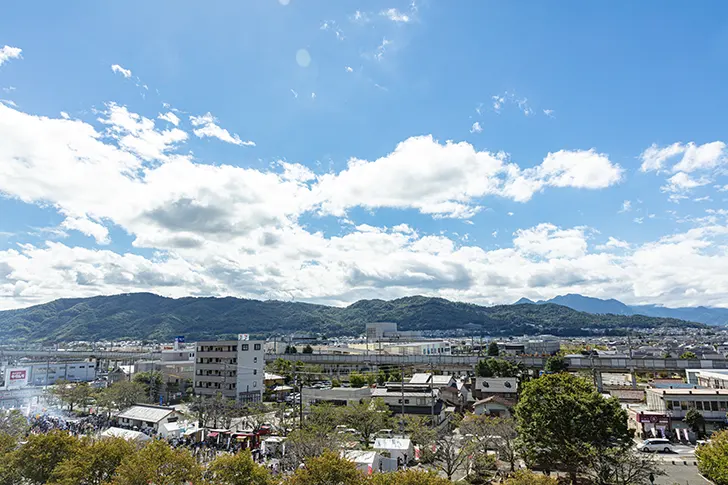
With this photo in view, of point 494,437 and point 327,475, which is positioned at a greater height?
point 327,475

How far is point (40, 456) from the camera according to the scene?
61.0 feet

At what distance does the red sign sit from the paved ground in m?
64.0

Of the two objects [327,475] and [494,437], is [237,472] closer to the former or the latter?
[327,475]

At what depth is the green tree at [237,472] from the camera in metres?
16.5

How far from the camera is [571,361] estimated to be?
62344mm

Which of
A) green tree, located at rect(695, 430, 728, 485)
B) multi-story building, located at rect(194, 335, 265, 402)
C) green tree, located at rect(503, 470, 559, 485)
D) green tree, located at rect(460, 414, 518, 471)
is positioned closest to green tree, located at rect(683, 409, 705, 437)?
green tree, located at rect(695, 430, 728, 485)

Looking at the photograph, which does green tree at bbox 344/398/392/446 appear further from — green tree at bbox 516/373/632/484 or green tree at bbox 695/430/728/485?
green tree at bbox 695/430/728/485

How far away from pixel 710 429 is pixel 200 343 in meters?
53.6

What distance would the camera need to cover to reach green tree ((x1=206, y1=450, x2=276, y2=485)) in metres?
16.5

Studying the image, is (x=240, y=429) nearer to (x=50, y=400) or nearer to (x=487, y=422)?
(x=487, y=422)

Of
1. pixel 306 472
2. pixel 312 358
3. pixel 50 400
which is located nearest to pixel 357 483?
pixel 306 472

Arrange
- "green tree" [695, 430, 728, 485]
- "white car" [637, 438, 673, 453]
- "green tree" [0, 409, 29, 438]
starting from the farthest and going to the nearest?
"white car" [637, 438, 673, 453]
"green tree" [0, 409, 29, 438]
"green tree" [695, 430, 728, 485]

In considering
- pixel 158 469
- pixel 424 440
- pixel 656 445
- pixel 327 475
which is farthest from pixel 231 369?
pixel 656 445

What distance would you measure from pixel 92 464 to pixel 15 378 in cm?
4675
